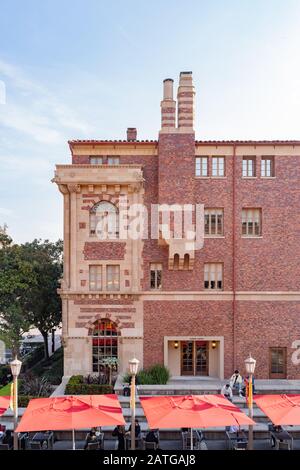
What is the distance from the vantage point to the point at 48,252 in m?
36.2

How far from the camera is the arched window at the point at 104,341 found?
25891mm

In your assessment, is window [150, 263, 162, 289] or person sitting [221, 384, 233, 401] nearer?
person sitting [221, 384, 233, 401]

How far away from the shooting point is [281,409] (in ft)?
46.4

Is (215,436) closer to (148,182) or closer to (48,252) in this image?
(148,182)

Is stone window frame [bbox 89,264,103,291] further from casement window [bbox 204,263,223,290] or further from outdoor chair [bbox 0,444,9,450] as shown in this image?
outdoor chair [bbox 0,444,9,450]

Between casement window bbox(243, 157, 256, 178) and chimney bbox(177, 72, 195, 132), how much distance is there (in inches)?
170

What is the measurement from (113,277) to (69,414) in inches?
525

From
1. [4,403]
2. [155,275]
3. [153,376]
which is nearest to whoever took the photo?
[4,403]

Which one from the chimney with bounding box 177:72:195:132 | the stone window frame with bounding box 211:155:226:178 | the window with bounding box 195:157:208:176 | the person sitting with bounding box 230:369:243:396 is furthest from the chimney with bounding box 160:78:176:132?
the person sitting with bounding box 230:369:243:396

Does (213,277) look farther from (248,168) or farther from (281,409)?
(281,409)

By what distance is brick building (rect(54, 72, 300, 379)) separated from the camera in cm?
2573

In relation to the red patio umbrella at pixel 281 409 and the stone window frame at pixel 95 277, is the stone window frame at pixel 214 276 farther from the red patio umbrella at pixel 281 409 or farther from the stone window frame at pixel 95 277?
the red patio umbrella at pixel 281 409

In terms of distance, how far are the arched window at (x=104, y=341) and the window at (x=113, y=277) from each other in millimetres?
2239

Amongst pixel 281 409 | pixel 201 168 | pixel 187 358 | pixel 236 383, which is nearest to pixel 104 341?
pixel 187 358
